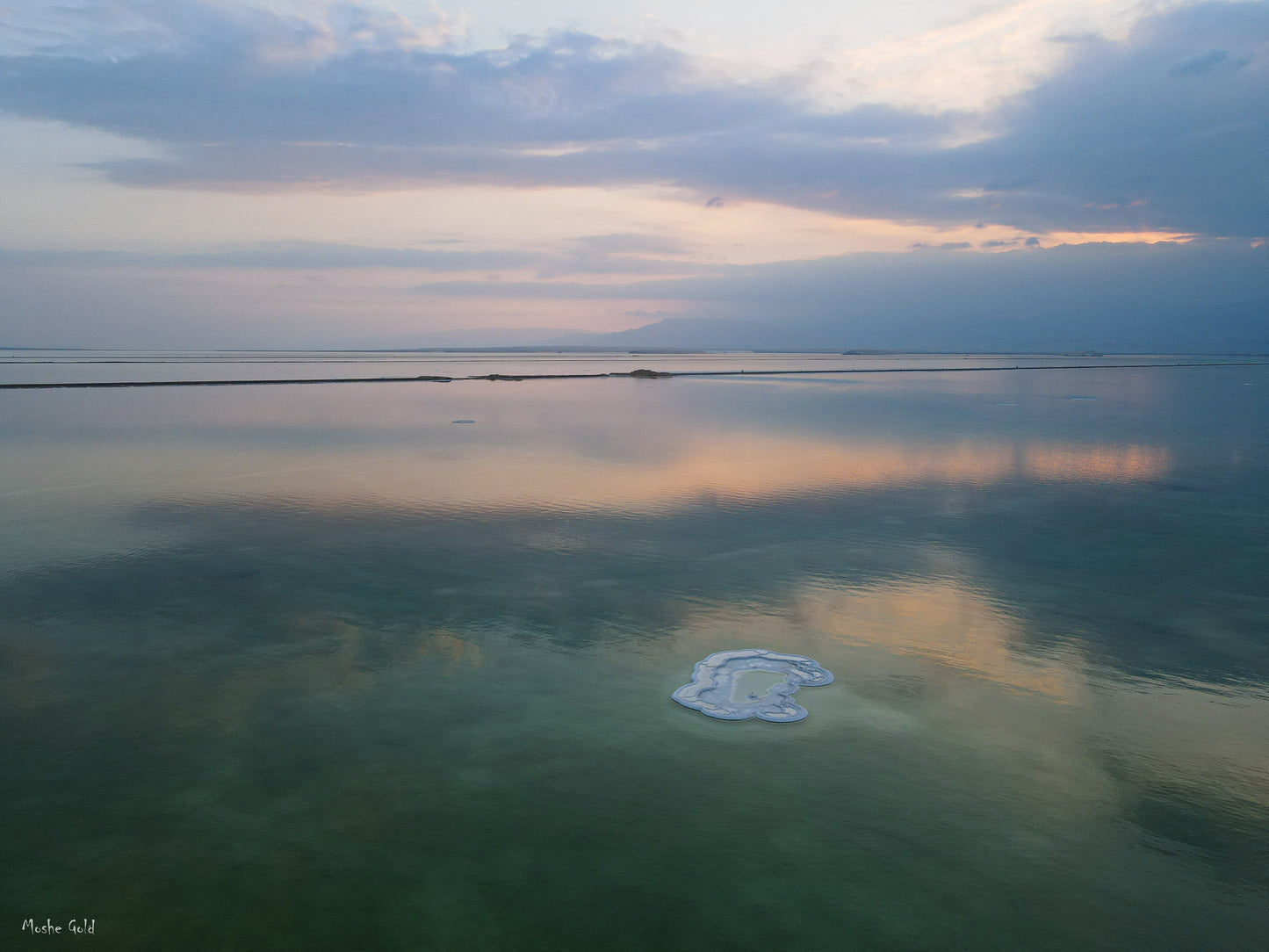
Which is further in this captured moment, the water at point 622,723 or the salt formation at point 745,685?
the salt formation at point 745,685

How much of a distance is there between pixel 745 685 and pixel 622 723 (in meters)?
1.27

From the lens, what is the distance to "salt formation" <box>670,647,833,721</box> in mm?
6367

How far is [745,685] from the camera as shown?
6.83 metres

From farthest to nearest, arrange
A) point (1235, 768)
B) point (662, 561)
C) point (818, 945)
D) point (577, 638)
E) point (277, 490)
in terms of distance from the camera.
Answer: point (277, 490) < point (662, 561) < point (577, 638) < point (1235, 768) < point (818, 945)

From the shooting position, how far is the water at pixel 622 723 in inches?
166

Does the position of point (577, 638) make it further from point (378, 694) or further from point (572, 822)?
point (572, 822)

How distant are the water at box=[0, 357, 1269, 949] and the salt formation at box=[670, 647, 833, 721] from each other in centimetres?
20

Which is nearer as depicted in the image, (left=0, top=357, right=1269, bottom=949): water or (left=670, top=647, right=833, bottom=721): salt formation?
(left=0, top=357, right=1269, bottom=949): water

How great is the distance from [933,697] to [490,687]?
3.79m

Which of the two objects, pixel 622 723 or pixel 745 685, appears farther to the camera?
pixel 745 685

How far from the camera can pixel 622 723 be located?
614 cm

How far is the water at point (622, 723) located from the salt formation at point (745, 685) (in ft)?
0.65

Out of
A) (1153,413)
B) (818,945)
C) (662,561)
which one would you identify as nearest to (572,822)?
(818,945)

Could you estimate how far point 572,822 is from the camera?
192 inches
